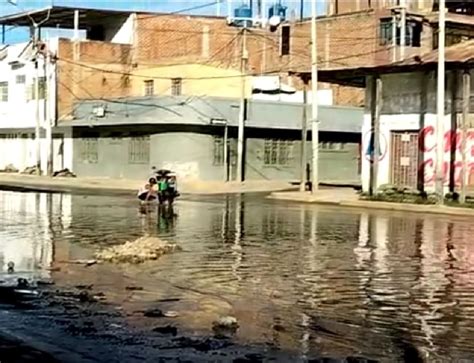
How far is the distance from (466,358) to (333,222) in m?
18.0

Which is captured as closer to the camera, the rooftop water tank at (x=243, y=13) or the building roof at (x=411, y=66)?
the building roof at (x=411, y=66)

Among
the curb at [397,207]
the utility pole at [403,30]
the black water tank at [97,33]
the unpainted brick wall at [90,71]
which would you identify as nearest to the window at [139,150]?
the unpainted brick wall at [90,71]

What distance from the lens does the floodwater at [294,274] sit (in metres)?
10.5

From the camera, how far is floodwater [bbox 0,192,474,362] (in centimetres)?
1050

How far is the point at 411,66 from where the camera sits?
38.2 m

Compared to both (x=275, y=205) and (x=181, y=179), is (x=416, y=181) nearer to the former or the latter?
(x=275, y=205)

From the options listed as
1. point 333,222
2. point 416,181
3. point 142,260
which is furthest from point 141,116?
point 142,260

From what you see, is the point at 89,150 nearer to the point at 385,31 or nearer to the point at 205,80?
the point at 205,80

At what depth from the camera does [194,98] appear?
54625 mm

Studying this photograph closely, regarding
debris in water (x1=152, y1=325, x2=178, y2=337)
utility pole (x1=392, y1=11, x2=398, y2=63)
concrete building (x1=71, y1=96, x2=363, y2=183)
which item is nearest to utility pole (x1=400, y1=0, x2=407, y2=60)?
utility pole (x1=392, y1=11, x2=398, y2=63)

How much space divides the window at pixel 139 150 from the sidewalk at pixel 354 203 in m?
15.7

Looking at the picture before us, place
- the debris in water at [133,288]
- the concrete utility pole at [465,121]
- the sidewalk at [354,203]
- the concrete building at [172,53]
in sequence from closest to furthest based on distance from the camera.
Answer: the debris in water at [133,288] → the sidewalk at [354,203] → the concrete utility pole at [465,121] → the concrete building at [172,53]

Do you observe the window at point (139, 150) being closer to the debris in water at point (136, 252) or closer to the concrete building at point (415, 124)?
the concrete building at point (415, 124)

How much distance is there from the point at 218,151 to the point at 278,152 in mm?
4417
